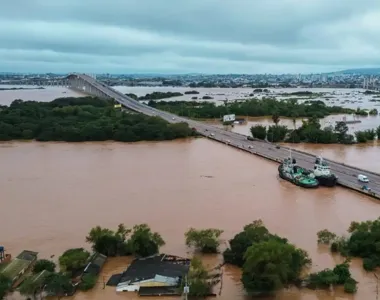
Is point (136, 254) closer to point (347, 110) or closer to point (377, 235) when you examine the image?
point (377, 235)

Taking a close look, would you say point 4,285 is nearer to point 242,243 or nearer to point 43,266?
point 43,266

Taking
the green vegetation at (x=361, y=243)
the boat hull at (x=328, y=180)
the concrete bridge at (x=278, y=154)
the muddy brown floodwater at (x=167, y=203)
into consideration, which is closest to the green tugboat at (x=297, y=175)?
the boat hull at (x=328, y=180)

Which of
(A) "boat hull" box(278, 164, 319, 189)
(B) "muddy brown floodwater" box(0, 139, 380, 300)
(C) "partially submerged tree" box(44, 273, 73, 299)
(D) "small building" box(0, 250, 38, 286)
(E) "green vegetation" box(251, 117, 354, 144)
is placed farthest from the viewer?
(E) "green vegetation" box(251, 117, 354, 144)

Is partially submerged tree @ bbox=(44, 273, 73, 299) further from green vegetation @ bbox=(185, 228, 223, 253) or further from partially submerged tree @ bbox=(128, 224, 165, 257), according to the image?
green vegetation @ bbox=(185, 228, 223, 253)

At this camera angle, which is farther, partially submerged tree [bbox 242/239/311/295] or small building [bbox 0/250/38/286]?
small building [bbox 0/250/38/286]

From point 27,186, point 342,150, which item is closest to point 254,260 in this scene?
point 27,186

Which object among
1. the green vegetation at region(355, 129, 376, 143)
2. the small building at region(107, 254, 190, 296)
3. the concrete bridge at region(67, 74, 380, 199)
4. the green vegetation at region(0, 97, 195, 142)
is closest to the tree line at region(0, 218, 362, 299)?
the small building at region(107, 254, 190, 296)
